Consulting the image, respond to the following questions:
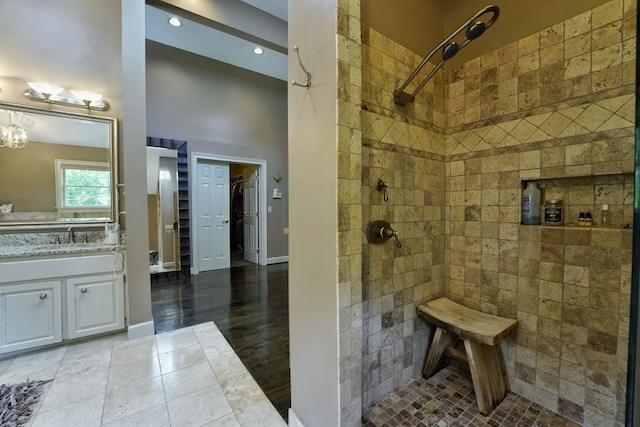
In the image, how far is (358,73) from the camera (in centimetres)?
110

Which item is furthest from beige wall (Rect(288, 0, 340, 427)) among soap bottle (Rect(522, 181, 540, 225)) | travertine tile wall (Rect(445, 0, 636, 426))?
soap bottle (Rect(522, 181, 540, 225))

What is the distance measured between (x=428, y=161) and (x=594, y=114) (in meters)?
0.77

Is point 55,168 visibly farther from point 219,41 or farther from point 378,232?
point 378,232

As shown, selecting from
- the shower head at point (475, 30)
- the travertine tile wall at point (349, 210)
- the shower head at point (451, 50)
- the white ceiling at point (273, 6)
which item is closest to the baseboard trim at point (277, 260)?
the white ceiling at point (273, 6)

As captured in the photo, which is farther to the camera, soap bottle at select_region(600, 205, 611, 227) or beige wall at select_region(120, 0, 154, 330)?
beige wall at select_region(120, 0, 154, 330)

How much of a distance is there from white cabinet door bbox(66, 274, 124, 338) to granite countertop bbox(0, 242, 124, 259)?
0.24 metres

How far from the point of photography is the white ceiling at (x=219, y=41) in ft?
9.87

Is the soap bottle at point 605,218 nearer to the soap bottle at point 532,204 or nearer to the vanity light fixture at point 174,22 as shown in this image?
the soap bottle at point 532,204

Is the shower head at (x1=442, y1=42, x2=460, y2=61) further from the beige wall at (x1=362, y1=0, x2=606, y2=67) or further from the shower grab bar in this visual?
the beige wall at (x1=362, y1=0, x2=606, y2=67)

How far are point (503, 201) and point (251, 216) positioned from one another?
4.45 metres

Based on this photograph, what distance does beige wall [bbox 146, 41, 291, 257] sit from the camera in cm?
390

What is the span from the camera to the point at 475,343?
1.42m

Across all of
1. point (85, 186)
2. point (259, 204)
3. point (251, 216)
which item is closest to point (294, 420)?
point (85, 186)

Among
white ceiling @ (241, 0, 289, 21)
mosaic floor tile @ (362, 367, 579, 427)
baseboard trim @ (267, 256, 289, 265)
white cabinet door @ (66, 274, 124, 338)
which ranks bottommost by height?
mosaic floor tile @ (362, 367, 579, 427)
